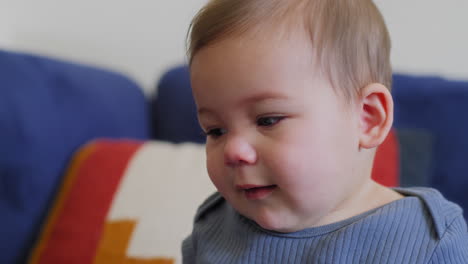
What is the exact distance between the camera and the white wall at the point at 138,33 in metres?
1.38

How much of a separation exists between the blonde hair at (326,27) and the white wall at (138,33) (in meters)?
0.87

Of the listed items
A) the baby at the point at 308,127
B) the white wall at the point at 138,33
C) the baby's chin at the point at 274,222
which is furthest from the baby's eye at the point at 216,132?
the white wall at the point at 138,33

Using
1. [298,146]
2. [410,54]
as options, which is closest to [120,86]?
[410,54]

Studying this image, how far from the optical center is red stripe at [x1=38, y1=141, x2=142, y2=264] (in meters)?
1.00

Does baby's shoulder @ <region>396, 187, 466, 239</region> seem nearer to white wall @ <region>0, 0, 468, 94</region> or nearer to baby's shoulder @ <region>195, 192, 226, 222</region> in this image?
baby's shoulder @ <region>195, 192, 226, 222</region>

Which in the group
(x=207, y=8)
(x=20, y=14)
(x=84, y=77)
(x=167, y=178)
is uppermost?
(x=207, y=8)

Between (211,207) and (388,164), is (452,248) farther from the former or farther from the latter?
(388,164)

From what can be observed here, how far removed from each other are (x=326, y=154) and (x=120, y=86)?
96cm

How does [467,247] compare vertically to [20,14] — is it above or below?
below

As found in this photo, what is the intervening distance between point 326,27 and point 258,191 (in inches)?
8.2

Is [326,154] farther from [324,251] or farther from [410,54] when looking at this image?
[410,54]

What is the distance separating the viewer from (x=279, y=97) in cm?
54

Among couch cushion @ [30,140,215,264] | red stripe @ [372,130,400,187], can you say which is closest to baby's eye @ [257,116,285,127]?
couch cushion @ [30,140,215,264]

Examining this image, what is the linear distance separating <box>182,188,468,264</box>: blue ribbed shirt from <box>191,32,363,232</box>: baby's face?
0.04 m
